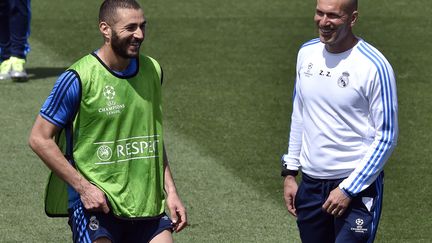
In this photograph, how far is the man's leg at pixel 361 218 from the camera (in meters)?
6.99

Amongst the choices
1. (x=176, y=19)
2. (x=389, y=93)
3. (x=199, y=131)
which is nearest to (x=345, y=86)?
(x=389, y=93)

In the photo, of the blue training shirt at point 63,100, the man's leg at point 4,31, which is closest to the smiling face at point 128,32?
the blue training shirt at point 63,100

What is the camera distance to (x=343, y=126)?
22.9ft

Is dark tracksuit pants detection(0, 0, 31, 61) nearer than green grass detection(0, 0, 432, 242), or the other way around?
green grass detection(0, 0, 432, 242)

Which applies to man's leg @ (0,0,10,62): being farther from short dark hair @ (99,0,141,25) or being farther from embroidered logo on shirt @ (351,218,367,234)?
embroidered logo on shirt @ (351,218,367,234)

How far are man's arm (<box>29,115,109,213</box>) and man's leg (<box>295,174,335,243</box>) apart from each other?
47.3 inches

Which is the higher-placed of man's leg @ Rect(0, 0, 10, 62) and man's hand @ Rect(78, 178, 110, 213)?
man's hand @ Rect(78, 178, 110, 213)

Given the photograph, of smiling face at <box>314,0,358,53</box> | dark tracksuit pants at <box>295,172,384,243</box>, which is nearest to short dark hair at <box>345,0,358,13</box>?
smiling face at <box>314,0,358,53</box>

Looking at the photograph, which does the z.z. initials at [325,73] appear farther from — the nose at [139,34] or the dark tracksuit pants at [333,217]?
the nose at [139,34]

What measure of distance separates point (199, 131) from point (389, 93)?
21.5ft

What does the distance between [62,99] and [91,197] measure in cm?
55

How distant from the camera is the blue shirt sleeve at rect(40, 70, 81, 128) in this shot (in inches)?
264

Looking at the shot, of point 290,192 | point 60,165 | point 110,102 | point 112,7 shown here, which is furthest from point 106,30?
point 290,192

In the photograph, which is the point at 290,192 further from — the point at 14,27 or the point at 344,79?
the point at 14,27
